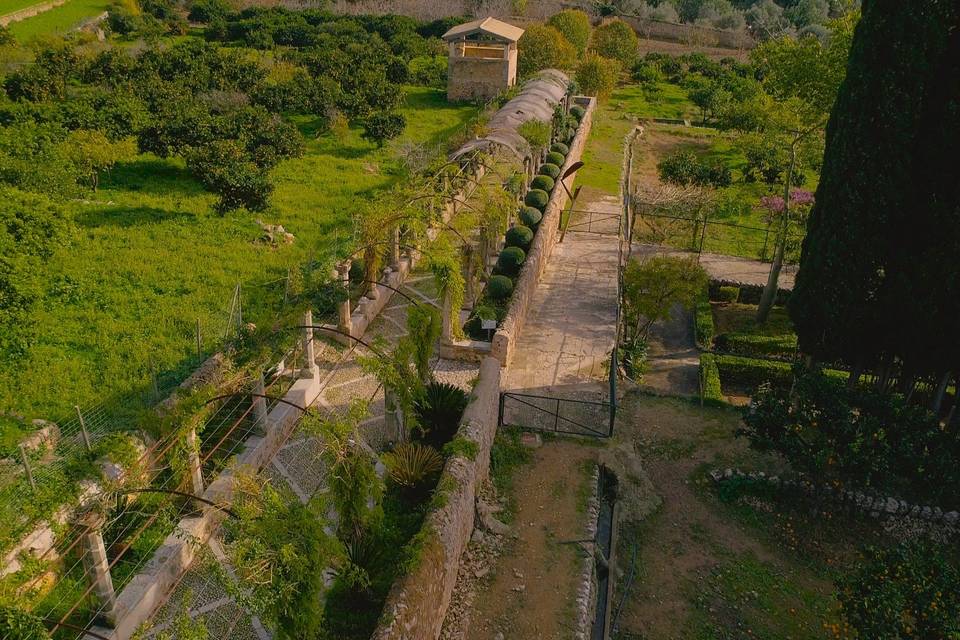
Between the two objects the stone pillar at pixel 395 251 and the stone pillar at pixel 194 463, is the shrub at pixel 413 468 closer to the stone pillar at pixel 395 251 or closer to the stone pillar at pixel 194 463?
the stone pillar at pixel 194 463

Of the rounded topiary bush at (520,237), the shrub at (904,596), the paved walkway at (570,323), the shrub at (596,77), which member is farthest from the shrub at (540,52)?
the shrub at (904,596)

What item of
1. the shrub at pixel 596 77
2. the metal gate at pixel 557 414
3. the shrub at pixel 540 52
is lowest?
the metal gate at pixel 557 414

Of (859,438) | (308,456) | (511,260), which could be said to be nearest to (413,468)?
(308,456)

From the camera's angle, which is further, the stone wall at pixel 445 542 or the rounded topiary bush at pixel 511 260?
the rounded topiary bush at pixel 511 260

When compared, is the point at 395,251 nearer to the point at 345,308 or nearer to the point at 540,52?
the point at 345,308

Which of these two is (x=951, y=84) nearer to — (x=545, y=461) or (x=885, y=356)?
(x=885, y=356)

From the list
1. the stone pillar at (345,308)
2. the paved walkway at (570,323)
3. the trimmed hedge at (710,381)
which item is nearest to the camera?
the stone pillar at (345,308)

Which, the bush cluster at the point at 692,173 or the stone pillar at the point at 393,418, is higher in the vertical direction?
the bush cluster at the point at 692,173
